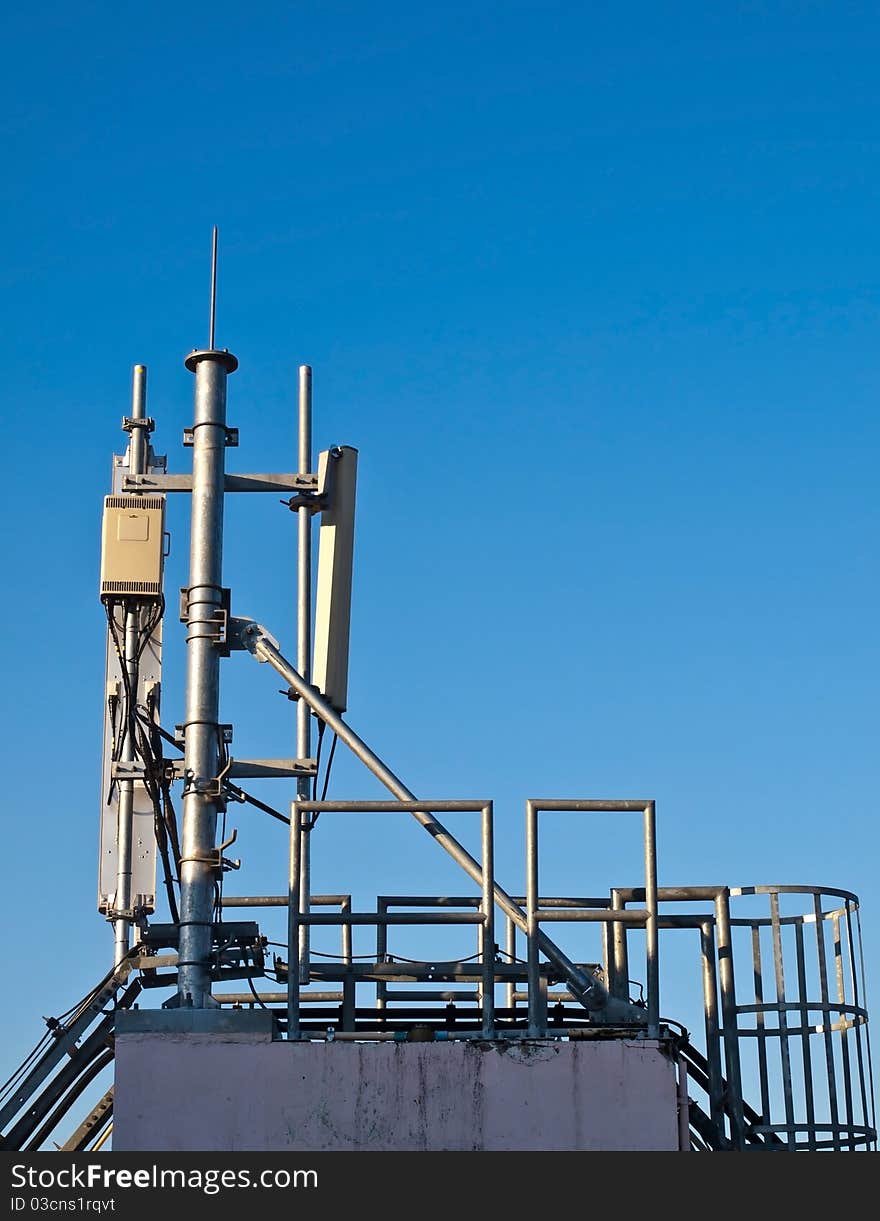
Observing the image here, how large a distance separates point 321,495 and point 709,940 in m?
5.18

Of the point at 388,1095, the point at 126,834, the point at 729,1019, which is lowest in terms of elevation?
the point at 388,1095

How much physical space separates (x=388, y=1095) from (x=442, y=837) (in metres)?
2.39

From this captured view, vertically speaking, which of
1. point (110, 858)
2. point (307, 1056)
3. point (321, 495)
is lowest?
point (307, 1056)

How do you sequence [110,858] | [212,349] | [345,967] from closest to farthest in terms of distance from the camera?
[345,967] → [212,349] → [110,858]

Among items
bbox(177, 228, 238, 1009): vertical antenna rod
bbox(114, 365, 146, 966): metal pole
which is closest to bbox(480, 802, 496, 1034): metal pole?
bbox(177, 228, 238, 1009): vertical antenna rod

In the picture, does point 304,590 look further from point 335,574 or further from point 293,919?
point 293,919

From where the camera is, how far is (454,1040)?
1441 centimetres

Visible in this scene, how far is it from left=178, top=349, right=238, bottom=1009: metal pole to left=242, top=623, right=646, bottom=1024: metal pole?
437 mm

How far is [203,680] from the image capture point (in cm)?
1619

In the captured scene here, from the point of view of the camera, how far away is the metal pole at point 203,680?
15672 mm

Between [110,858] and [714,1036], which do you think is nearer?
[714,1036]

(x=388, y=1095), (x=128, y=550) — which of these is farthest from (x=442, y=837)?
(x=128, y=550)
